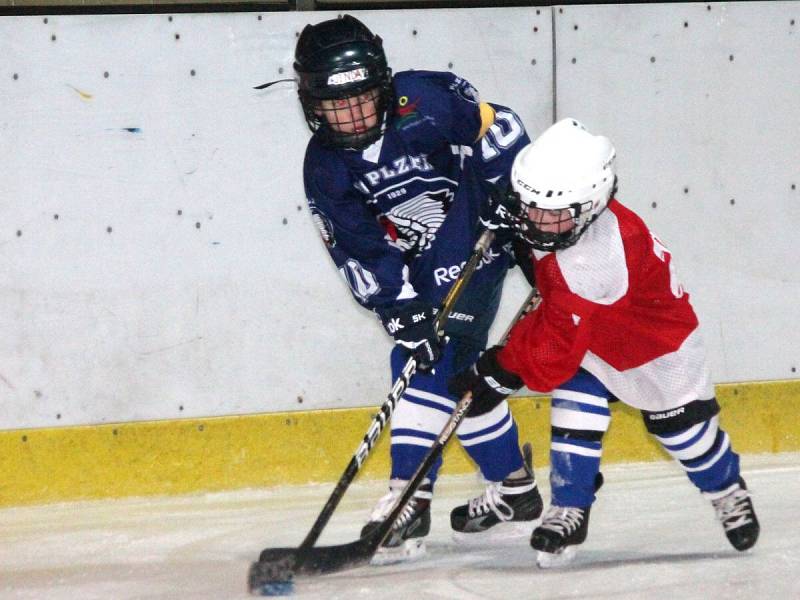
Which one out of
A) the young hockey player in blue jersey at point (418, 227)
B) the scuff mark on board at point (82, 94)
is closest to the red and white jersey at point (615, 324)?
the young hockey player in blue jersey at point (418, 227)

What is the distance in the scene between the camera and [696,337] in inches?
93.8

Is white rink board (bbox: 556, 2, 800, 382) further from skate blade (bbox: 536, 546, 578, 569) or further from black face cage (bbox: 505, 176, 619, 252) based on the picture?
skate blade (bbox: 536, 546, 578, 569)

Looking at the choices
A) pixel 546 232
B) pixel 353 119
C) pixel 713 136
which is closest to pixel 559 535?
pixel 546 232

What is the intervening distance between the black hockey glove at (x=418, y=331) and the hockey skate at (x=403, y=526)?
0.29 m

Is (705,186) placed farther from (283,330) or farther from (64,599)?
(64,599)

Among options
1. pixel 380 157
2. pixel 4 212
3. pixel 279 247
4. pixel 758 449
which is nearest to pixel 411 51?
pixel 279 247

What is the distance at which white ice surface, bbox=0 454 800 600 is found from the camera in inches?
86.5

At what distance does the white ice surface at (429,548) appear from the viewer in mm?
2197

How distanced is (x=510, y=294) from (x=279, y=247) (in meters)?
0.65

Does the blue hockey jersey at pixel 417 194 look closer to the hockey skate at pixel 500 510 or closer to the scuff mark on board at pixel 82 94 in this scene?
the hockey skate at pixel 500 510

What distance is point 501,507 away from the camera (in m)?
2.66

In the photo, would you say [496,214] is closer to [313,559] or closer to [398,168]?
[398,168]

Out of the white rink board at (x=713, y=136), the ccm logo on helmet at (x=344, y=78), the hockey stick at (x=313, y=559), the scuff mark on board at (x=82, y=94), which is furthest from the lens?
the white rink board at (x=713, y=136)

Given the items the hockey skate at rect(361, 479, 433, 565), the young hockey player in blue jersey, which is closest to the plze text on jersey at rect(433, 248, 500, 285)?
the young hockey player in blue jersey
